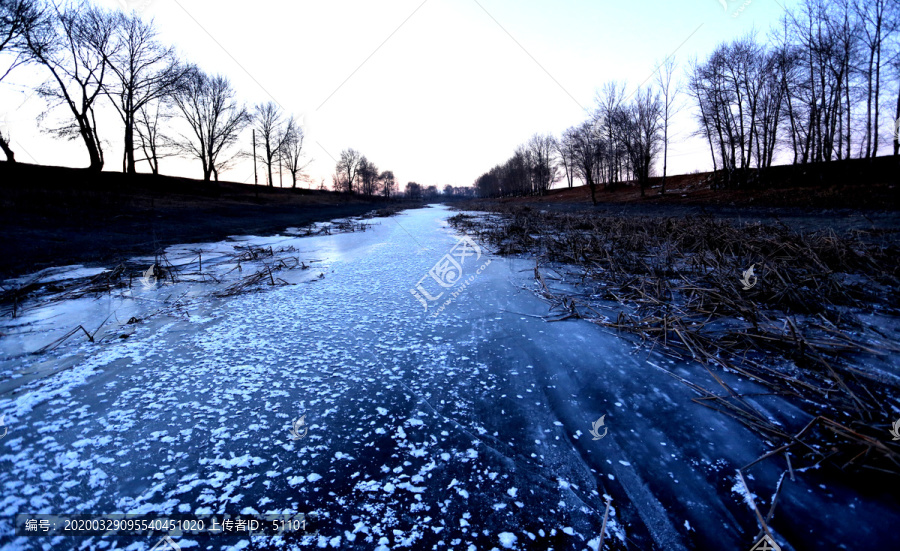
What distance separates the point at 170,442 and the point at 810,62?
3338 centimetres

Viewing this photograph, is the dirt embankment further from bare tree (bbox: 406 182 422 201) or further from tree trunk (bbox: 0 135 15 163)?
bare tree (bbox: 406 182 422 201)

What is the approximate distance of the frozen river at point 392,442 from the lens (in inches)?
45.7

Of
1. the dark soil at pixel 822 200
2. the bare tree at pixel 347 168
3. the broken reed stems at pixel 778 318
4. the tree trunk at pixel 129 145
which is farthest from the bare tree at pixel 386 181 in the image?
the broken reed stems at pixel 778 318

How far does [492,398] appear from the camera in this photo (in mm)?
1937

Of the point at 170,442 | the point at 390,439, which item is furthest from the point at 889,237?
the point at 170,442

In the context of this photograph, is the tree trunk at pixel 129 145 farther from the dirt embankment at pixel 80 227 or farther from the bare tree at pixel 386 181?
the bare tree at pixel 386 181

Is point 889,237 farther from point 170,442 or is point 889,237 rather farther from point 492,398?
point 170,442

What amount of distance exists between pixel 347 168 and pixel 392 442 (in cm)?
7808

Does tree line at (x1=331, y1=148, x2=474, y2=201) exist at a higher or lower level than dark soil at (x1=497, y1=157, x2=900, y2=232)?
higher

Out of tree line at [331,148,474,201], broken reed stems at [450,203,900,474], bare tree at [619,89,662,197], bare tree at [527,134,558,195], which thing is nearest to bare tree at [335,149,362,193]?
tree line at [331,148,474,201]

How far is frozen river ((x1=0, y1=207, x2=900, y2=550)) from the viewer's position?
1.16 metres

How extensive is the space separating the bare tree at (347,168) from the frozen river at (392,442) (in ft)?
243

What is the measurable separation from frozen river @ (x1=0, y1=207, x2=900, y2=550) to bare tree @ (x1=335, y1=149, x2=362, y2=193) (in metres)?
74.0

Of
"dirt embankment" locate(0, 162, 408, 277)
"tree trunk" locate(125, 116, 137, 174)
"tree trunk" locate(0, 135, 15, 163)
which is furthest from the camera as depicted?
"tree trunk" locate(125, 116, 137, 174)
